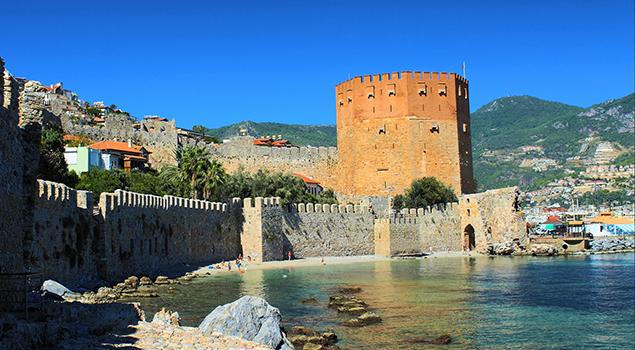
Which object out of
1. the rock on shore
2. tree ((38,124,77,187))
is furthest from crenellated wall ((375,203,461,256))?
tree ((38,124,77,187))

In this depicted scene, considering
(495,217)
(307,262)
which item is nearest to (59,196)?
(307,262)

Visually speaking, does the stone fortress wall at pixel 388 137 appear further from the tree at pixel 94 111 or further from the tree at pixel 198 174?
the tree at pixel 94 111

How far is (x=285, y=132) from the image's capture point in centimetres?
11238

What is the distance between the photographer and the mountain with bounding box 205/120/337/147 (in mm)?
104312

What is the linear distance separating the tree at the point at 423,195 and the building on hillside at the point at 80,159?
55.7 ft

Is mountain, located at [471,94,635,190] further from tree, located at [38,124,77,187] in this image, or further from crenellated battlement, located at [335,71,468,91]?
tree, located at [38,124,77,187]

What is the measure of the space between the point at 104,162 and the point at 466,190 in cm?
2194

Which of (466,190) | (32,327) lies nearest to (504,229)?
(466,190)

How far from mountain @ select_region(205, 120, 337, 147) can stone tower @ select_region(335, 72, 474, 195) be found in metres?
60.3

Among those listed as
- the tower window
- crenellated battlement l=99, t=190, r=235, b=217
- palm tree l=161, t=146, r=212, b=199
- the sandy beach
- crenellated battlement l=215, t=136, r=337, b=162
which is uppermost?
the tower window

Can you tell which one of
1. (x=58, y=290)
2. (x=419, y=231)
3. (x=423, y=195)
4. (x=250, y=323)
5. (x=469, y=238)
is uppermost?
(x=423, y=195)

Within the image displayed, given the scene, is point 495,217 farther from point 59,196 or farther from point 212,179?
point 59,196

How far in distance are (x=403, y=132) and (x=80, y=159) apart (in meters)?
18.6

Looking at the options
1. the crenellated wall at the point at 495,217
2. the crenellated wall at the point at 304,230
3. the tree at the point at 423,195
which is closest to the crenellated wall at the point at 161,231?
the crenellated wall at the point at 304,230
